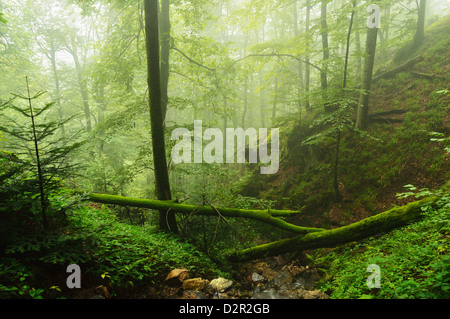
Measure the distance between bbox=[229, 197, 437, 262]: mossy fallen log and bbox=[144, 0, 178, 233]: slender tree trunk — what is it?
279 centimetres

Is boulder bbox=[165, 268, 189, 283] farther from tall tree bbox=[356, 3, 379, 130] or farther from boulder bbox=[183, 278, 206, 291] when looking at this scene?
tall tree bbox=[356, 3, 379, 130]

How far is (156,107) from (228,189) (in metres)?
4.52

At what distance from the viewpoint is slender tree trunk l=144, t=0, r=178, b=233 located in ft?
20.0

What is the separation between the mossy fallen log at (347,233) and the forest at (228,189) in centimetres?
4

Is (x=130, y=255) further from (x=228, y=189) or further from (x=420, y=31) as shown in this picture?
(x=420, y=31)

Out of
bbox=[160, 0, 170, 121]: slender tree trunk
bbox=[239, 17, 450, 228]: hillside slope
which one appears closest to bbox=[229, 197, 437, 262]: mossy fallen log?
bbox=[239, 17, 450, 228]: hillside slope

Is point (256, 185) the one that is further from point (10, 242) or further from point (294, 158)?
point (10, 242)

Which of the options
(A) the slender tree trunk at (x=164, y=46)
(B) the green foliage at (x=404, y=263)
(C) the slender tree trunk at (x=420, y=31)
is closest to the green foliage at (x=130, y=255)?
(B) the green foliage at (x=404, y=263)

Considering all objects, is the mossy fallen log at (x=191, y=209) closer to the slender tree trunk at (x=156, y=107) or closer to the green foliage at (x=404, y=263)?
the slender tree trunk at (x=156, y=107)

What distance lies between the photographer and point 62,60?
18.6 meters
